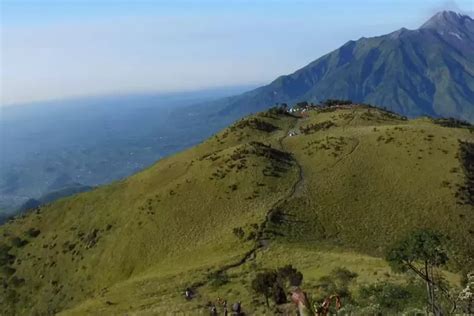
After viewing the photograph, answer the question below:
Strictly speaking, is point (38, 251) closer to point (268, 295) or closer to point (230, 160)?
point (230, 160)

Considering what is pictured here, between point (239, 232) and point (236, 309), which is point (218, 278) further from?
point (239, 232)

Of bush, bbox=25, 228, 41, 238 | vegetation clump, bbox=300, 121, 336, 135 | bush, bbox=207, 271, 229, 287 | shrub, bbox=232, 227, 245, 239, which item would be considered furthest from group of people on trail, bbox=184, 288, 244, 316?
vegetation clump, bbox=300, 121, 336, 135

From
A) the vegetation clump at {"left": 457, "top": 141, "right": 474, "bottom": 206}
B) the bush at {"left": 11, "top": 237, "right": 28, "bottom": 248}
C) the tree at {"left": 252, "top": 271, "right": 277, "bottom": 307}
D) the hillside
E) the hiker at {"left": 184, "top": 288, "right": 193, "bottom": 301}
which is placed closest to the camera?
the tree at {"left": 252, "top": 271, "right": 277, "bottom": 307}

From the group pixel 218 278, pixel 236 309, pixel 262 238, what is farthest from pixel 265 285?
pixel 262 238

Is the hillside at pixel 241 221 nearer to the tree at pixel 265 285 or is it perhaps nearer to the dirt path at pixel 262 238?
the dirt path at pixel 262 238

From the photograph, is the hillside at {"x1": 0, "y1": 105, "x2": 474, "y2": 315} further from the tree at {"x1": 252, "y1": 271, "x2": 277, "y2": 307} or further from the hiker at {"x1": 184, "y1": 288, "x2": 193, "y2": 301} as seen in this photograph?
the tree at {"x1": 252, "y1": 271, "x2": 277, "y2": 307}

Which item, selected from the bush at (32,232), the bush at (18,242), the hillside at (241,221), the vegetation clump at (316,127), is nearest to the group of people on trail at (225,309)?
the hillside at (241,221)

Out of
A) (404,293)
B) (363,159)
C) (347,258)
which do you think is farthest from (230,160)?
(404,293)

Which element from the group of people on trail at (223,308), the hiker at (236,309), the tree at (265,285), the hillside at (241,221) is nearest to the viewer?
the hiker at (236,309)

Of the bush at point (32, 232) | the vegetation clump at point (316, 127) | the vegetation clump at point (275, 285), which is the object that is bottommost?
the bush at point (32, 232)
